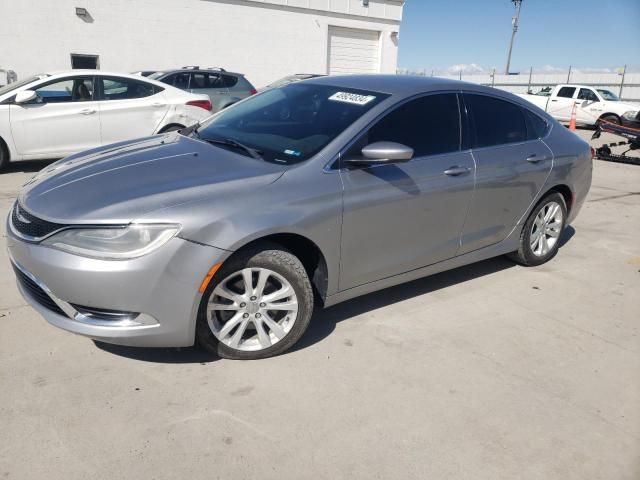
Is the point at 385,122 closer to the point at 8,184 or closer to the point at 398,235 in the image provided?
the point at 398,235

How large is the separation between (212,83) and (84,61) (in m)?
A: 6.17

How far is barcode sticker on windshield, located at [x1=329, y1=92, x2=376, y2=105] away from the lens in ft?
11.7

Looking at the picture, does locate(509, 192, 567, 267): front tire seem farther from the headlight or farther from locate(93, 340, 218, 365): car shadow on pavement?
the headlight

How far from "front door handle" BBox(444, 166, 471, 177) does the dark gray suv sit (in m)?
8.57

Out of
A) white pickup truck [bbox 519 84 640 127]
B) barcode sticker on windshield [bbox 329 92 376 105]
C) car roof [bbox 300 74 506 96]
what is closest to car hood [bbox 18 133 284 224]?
barcode sticker on windshield [bbox 329 92 376 105]

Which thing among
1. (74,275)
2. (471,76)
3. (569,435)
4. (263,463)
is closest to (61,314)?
(74,275)

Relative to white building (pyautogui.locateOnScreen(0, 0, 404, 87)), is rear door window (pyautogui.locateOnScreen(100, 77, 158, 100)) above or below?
below

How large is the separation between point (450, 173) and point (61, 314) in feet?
8.56

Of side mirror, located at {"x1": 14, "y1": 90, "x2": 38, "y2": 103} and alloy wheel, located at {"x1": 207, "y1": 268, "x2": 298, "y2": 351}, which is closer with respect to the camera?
alloy wheel, located at {"x1": 207, "y1": 268, "x2": 298, "y2": 351}

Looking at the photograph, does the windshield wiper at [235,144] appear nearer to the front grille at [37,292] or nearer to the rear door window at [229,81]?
the front grille at [37,292]

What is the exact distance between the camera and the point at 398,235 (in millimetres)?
3506

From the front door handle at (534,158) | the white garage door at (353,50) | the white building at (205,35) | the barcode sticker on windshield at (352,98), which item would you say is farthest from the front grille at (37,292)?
the white garage door at (353,50)

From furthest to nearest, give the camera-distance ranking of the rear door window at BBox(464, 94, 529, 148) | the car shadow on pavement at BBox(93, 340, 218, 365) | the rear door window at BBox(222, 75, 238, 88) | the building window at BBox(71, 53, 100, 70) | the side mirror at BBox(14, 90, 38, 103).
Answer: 1. the building window at BBox(71, 53, 100, 70)
2. the rear door window at BBox(222, 75, 238, 88)
3. the side mirror at BBox(14, 90, 38, 103)
4. the rear door window at BBox(464, 94, 529, 148)
5. the car shadow on pavement at BBox(93, 340, 218, 365)

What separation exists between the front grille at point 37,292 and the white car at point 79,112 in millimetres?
5130
